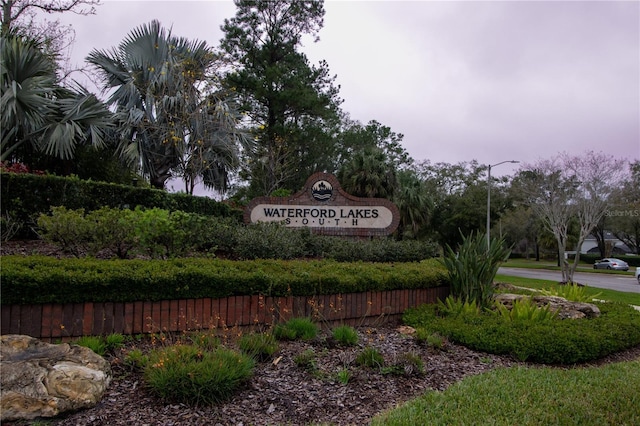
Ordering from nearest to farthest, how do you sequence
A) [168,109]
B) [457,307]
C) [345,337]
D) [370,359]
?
1. [370,359]
2. [345,337]
3. [457,307]
4. [168,109]

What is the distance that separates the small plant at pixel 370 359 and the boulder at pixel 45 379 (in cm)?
206

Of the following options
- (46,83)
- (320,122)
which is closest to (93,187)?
(46,83)

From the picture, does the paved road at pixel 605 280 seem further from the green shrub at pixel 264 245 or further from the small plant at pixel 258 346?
the small plant at pixel 258 346

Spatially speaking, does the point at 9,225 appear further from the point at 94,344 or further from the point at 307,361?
the point at 307,361

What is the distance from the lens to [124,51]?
16438 millimetres

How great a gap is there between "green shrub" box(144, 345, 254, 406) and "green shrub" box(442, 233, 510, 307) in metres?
3.87

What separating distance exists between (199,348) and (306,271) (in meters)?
2.00

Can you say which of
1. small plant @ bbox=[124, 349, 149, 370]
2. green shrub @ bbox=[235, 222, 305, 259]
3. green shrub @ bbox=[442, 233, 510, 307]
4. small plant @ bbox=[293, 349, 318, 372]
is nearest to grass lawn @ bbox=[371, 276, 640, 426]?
small plant @ bbox=[293, 349, 318, 372]

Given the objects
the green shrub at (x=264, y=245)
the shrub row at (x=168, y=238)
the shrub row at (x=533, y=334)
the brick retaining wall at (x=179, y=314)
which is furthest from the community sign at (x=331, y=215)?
the brick retaining wall at (x=179, y=314)

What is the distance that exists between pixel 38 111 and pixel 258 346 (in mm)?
9831

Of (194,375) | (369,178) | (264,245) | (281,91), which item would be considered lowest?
(194,375)

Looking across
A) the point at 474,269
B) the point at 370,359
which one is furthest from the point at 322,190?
the point at 370,359

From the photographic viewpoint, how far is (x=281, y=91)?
23.2m

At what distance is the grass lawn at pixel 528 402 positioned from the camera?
3.24 metres
